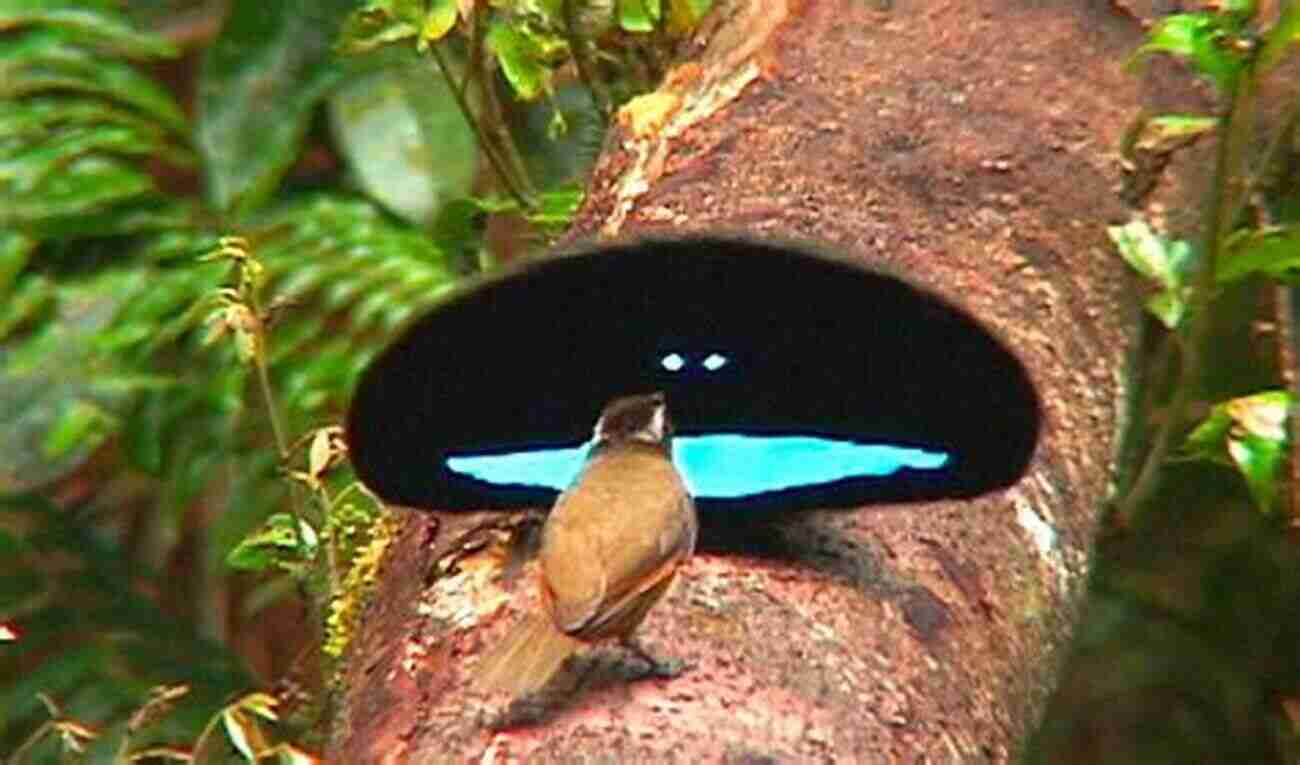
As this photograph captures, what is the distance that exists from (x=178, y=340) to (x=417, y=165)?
0.33 m

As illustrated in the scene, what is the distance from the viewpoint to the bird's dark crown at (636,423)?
1.81m

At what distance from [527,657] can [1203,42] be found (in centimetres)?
85

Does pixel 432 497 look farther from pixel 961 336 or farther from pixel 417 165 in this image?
pixel 417 165

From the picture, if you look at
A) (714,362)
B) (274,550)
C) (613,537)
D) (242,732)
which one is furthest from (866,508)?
(274,550)

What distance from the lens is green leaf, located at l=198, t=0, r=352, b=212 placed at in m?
3.59

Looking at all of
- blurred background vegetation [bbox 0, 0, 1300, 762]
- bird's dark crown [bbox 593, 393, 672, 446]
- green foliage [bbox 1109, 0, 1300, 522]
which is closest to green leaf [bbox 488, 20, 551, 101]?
blurred background vegetation [bbox 0, 0, 1300, 762]

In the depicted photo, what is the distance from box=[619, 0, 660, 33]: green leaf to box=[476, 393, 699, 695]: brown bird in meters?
0.93

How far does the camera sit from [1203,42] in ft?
7.50

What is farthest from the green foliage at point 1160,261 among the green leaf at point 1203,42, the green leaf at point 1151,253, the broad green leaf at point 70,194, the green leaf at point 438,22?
the broad green leaf at point 70,194

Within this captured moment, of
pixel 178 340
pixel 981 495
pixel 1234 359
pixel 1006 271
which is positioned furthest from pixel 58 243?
pixel 981 495

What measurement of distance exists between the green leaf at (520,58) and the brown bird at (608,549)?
855 millimetres

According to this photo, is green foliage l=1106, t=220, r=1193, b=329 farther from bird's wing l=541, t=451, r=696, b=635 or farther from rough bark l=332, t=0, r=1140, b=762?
bird's wing l=541, t=451, r=696, b=635

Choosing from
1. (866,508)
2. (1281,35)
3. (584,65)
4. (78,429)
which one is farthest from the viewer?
(78,429)

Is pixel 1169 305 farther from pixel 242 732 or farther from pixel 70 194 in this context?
pixel 70 194
